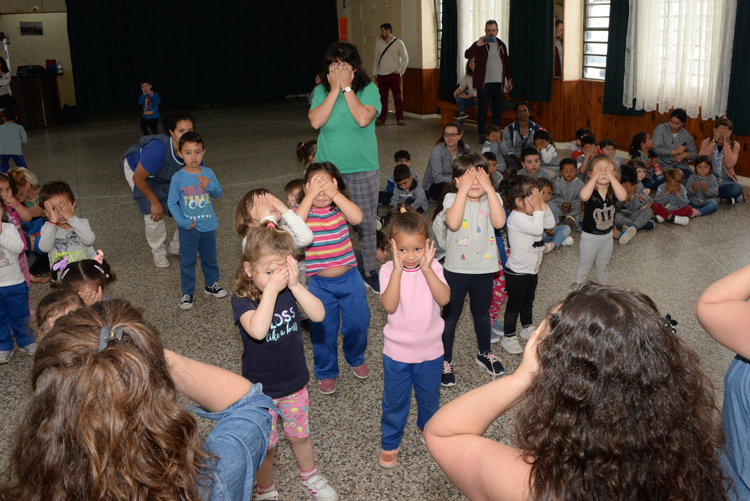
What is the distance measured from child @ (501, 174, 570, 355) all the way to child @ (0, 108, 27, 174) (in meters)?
6.15

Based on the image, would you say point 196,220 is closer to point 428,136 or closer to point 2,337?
point 2,337

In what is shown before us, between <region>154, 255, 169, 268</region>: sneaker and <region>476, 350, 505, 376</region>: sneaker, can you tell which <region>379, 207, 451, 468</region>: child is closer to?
<region>476, 350, 505, 376</region>: sneaker

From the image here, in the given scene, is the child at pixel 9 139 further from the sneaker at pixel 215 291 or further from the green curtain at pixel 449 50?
the green curtain at pixel 449 50

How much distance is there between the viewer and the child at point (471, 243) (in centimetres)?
278

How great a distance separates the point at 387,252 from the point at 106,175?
5227 mm

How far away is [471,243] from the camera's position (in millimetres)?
2832

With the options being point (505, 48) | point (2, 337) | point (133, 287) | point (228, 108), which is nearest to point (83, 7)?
point (228, 108)

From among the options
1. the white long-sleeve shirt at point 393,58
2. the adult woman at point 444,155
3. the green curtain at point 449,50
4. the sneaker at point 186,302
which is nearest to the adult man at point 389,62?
the white long-sleeve shirt at point 393,58

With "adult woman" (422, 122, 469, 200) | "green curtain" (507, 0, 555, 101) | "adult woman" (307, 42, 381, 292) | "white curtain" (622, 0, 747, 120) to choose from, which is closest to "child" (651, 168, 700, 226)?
"white curtain" (622, 0, 747, 120)

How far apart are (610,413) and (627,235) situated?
4.34 meters

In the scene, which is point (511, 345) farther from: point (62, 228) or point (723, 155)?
point (723, 155)

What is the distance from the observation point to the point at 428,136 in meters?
9.95

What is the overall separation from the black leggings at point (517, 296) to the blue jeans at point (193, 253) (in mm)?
1978

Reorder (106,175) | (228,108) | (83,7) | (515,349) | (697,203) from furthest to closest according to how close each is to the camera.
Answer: (228,108)
(83,7)
(106,175)
(697,203)
(515,349)
